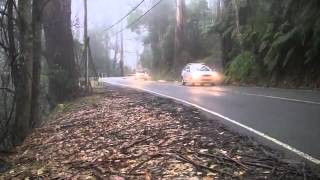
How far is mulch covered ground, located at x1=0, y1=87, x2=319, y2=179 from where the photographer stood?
21.6 feet

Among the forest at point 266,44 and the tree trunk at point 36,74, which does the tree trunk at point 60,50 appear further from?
the forest at point 266,44

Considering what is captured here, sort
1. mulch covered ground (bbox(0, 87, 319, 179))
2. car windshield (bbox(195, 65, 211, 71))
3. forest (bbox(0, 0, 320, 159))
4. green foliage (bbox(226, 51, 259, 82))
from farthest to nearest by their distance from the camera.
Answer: car windshield (bbox(195, 65, 211, 71)), green foliage (bbox(226, 51, 259, 82)), forest (bbox(0, 0, 320, 159)), mulch covered ground (bbox(0, 87, 319, 179))

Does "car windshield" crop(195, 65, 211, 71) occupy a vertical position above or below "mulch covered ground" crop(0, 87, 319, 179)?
above

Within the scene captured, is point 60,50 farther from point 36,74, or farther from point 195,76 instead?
point 195,76

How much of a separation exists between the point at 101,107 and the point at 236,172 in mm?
9821

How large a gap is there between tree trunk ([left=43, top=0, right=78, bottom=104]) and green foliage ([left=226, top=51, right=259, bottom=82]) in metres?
10.6

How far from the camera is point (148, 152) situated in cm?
788

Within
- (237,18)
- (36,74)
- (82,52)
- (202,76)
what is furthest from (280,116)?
(237,18)

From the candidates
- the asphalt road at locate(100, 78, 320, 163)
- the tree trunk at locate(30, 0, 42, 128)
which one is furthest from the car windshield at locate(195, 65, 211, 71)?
the tree trunk at locate(30, 0, 42, 128)

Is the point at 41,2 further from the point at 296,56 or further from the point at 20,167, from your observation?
the point at 296,56

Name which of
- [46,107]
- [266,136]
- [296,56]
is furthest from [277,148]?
[296,56]

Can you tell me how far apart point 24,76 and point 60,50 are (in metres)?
6.98

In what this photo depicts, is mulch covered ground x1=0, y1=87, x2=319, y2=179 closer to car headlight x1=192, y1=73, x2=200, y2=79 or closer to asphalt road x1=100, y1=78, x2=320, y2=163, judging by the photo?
asphalt road x1=100, y1=78, x2=320, y2=163

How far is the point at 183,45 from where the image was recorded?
43344 millimetres
